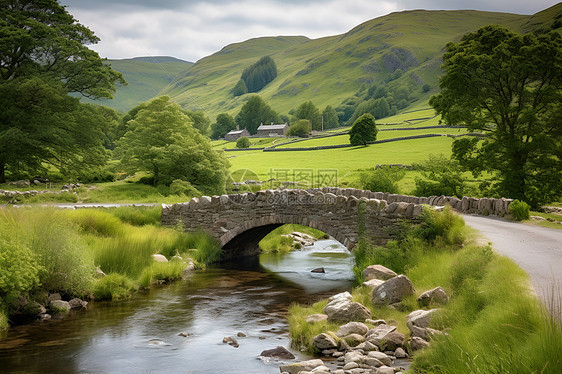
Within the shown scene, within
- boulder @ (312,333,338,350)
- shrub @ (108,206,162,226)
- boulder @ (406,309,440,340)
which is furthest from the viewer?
shrub @ (108,206,162,226)

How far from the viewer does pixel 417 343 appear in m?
8.70

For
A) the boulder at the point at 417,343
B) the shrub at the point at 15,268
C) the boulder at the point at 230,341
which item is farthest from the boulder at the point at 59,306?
the boulder at the point at 417,343

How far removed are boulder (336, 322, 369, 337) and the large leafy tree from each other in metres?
26.1

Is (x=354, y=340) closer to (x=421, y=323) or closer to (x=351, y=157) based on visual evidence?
(x=421, y=323)

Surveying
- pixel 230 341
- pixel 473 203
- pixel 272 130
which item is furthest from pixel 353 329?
pixel 272 130

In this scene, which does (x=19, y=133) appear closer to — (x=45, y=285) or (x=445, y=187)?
(x=45, y=285)

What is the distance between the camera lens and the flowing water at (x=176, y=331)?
364 inches

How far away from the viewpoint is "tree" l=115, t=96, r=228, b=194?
35281 millimetres

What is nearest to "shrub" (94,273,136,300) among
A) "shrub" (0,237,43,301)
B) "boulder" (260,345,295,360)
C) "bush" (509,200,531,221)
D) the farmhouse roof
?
"shrub" (0,237,43,301)

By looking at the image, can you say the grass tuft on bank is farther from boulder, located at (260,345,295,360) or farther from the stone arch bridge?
boulder, located at (260,345,295,360)

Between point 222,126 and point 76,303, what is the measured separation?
137m

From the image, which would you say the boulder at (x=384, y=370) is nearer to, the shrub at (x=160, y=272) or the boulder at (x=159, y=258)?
the shrub at (x=160, y=272)

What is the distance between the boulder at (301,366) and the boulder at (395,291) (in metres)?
3.27

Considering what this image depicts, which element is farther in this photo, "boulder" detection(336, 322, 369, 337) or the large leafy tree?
the large leafy tree
